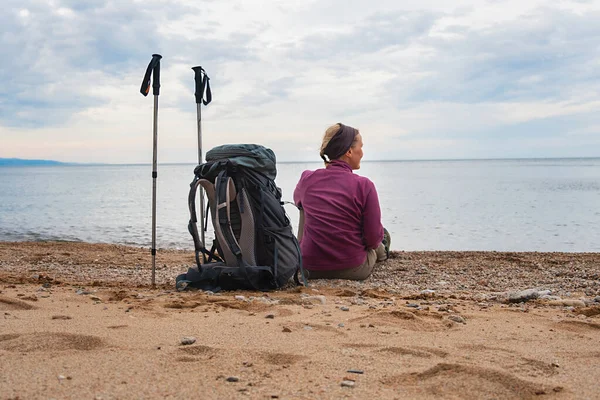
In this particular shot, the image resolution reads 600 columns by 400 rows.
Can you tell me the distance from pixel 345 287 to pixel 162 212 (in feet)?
53.1

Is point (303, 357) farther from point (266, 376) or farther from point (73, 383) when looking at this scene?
point (73, 383)

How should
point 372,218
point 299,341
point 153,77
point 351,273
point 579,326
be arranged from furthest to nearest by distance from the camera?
point 351,273 → point 372,218 → point 153,77 → point 579,326 → point 299,341

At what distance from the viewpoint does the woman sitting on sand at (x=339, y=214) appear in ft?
21.5

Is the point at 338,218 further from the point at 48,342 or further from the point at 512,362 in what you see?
the point at 48,342

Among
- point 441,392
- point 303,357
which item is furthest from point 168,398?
point 441,392

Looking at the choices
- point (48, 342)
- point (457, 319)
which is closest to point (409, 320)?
point (457, 319)

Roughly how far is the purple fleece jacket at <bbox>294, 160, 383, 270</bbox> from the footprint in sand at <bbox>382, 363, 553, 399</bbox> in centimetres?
351

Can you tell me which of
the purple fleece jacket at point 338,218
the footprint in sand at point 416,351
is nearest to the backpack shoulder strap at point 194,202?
the purple fleece jacket at point 338,218

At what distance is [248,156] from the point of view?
5820 millimetres

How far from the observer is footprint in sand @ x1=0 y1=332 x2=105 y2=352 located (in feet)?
11.2

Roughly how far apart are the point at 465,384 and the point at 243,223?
3.33 metres

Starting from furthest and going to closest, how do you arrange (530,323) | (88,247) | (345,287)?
(88,247), (345,287), (530,323)

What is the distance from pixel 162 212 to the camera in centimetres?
2147

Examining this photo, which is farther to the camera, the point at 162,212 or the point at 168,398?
the point at 162,212
